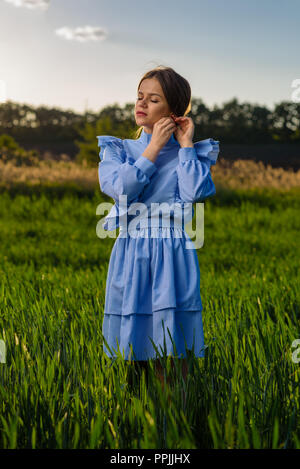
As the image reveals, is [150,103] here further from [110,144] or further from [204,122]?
[204,122]

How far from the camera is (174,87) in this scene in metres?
2.08

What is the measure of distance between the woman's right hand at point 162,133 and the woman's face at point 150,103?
94 millimetres

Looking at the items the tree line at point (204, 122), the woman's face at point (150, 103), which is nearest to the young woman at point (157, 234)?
the woman's face at point (150, 103)

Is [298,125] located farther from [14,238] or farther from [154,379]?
[154,379]

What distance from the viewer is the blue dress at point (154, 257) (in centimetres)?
198

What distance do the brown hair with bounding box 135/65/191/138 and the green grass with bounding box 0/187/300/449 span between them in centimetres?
102

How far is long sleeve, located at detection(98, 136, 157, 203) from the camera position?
77.4 inches

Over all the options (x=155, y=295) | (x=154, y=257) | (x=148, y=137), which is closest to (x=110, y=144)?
(x=148, y=137)

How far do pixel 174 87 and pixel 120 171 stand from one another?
0.42m

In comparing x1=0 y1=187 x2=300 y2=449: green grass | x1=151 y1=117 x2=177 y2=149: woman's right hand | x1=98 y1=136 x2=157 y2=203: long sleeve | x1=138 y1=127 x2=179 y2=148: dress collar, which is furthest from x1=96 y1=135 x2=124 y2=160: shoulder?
x1=0 y1=187 x2=300 y2=449: green grass

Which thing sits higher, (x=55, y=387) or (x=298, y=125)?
(x=298, y=125)
